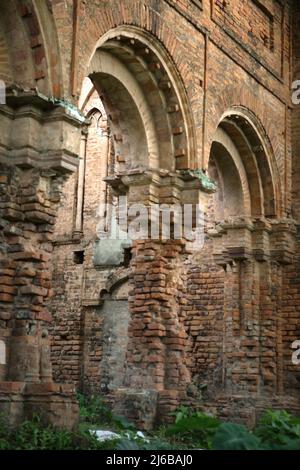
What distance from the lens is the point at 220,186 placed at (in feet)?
50.5

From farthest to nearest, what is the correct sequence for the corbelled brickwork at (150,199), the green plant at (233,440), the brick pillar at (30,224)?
1. the corbelled brickwork at (150,199)
2. the brick pillar at (30,224)
3. the green plant at (233,440)

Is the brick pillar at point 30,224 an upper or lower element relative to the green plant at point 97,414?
upper

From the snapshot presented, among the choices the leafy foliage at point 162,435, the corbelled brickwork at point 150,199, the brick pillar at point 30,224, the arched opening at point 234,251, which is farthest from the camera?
the arched opening at point 234,251

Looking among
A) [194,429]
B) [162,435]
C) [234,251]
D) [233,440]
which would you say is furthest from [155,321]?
[233,440]

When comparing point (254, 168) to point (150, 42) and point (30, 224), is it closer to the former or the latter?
point (150, 42)

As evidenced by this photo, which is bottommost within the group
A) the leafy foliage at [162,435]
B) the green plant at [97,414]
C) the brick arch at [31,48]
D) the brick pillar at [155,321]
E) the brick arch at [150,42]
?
the leafy foliage at [162,435]

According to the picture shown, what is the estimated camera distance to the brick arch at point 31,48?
356 inches

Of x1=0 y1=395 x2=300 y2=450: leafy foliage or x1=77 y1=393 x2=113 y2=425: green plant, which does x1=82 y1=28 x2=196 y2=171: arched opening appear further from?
x1=0 y1=395 x2=300 y2=450: leafy foliage

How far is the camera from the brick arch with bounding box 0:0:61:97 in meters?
9.05

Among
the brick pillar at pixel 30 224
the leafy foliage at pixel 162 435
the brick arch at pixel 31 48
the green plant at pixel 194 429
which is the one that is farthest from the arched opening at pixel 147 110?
the green plant at pixel 194 429

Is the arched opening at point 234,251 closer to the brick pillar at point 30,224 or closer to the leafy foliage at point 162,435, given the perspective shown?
the leafy foliage at point 162,435

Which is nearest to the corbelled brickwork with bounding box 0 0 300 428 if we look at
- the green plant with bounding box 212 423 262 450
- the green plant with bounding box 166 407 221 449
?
the green plant with bounding box 166 407 221 449

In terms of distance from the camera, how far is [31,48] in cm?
913
